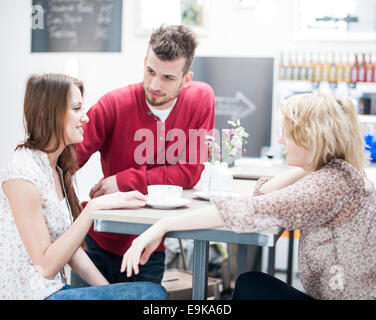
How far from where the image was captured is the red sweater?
6.95ft

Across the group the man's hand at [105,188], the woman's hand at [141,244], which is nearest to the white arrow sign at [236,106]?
the man's hand at [105,188]

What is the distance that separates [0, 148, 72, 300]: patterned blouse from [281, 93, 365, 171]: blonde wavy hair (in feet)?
2.70

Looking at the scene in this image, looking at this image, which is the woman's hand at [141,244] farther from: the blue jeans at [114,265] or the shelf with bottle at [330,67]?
the shelf with bottle at [330,67]

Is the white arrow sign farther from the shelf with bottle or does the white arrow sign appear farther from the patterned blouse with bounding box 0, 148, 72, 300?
the patterned blouse with bounding box 0, 148, 72, 300

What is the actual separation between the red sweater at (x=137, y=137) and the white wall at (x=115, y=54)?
2.64m

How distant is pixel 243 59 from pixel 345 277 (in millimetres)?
3573

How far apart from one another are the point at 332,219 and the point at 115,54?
4073 millimetres

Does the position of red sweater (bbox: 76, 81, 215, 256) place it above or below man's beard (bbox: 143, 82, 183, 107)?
below

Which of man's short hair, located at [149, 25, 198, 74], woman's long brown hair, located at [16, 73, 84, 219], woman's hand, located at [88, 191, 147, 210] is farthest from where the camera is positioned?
man's short hair, located at [149, 25, 198, 74]

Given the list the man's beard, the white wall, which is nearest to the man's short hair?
the man's beard

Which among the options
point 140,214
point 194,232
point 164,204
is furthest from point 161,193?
point 194,232

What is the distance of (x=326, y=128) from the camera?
4.32 feet

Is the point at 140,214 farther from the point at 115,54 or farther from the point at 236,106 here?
the point at 115,54
